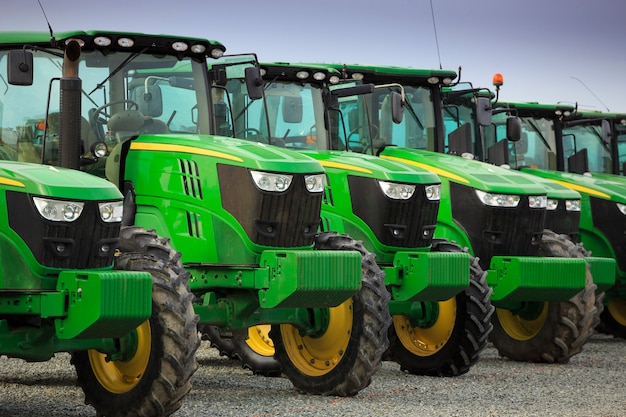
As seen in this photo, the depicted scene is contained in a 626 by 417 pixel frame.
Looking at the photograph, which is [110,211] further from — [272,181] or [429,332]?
[429,332]

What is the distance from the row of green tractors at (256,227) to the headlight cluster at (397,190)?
0.8 inches

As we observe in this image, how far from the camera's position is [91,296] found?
7211mm

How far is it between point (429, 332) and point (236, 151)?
120 inches

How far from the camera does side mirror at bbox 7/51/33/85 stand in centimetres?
837

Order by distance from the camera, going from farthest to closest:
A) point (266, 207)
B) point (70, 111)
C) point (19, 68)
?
point (266, 207) → point (70, 111) → point (19, 68)

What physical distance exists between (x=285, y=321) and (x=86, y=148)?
1934mm

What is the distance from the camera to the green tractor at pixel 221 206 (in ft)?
30.0

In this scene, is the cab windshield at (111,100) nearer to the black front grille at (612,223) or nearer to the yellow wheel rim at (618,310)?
the black front grille at (612,223)

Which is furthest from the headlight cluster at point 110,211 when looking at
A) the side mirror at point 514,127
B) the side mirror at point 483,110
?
the side mirror at point 514,127

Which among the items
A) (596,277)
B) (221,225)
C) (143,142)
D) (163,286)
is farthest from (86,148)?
(596,277)

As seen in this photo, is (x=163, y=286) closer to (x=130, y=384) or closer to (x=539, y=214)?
(x=130, y=384)

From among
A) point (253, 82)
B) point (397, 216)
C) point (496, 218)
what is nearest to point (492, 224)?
point (496, 218)

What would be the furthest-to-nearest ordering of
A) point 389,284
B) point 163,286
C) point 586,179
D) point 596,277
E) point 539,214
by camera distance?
1. point 586,179
2. point 596,277
3. point 539,214
4. point 389,284
5. point 163,286

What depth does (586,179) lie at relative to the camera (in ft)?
51.5
